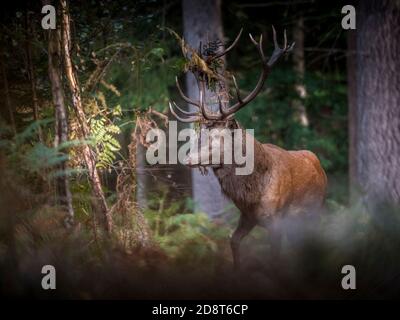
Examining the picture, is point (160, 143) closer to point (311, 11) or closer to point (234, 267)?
point (234, 267)

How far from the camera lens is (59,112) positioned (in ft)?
18.0

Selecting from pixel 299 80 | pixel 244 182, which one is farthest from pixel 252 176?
pixel 299 80

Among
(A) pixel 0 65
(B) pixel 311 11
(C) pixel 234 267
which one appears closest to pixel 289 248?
(C) pixel 234 267

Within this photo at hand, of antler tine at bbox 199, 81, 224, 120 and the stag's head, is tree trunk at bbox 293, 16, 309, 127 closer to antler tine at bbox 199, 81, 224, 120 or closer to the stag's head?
the stag's head

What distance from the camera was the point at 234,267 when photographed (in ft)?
18.4

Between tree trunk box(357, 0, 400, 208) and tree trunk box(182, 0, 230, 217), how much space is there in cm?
245

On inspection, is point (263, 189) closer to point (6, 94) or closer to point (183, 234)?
point (183, 234)

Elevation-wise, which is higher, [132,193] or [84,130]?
[84,130]

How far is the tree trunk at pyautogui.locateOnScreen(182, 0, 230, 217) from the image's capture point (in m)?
9.62

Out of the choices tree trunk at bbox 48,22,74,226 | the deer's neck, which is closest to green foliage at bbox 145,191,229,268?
the deer's neck

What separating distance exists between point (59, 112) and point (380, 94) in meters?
5.08

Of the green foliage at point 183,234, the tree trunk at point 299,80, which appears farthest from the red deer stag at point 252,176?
the tree trunk at point 299,80

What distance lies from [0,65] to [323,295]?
389cm

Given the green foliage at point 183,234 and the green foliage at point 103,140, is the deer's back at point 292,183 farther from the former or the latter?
the green foliage at point 103,140
